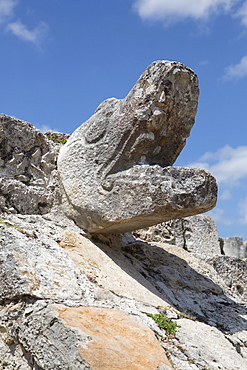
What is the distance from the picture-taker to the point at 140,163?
18.8 ft

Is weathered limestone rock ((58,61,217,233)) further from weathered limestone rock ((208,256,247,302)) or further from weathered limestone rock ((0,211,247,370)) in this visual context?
weathered limestone rock ((208,256,247,302))

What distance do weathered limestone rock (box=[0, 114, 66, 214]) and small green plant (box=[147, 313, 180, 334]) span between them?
220 centimetres

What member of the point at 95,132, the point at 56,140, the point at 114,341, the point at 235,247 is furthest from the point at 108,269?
the point at 235,247

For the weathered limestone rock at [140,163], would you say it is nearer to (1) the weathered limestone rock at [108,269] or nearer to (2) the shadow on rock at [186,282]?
(1) the weathered limestone rock at [108,269]

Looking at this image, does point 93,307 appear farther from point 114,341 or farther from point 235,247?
point 235,247

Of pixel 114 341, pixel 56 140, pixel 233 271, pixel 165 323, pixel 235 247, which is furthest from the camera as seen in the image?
pixel 235 247

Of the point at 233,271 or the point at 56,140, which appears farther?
the point at 233,271

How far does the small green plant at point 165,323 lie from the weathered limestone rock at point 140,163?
1.18 meters

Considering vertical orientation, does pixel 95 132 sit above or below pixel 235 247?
below

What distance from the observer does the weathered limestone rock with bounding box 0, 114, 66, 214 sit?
5969 millimetres

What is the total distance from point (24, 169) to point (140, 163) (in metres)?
1.51

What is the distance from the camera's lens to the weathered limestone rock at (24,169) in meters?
5.97

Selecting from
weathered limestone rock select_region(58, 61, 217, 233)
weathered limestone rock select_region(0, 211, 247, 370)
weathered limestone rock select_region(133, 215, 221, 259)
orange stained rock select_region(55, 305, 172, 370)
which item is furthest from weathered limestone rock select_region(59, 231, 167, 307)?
weathered limestone rock select_region(133, 215, 221, 259)

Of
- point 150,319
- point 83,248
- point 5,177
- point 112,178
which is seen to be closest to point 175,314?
point 150,319
